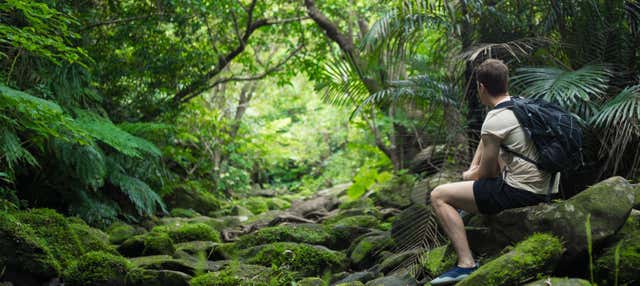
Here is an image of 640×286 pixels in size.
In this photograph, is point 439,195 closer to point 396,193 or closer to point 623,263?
point 623,263

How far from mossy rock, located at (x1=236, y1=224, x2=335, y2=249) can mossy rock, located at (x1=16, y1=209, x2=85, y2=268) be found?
168cm

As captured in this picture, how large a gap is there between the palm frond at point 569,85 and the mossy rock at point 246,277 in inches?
106

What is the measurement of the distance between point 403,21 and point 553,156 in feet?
9.45

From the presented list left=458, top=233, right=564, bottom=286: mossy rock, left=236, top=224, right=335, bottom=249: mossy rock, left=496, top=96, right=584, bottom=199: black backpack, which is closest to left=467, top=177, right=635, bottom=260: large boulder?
left=458, top=233, right=564, bottom=286: mossy rock

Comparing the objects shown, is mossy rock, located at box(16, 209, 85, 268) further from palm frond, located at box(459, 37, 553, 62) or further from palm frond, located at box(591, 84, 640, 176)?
palm frond, located at box(591, 84, 640, 176)

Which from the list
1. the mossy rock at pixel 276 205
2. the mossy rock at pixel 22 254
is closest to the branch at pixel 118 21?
the mossy rock at pixel 22 254

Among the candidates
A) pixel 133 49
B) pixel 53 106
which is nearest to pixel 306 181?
pixel 133 49

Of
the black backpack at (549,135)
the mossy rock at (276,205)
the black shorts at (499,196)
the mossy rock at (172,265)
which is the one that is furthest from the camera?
the mossy rock at (276,205)

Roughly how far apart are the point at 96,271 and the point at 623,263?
3890mm

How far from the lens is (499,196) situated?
3.54m

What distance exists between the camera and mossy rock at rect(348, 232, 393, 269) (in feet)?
17.2

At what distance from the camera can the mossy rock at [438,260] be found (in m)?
4.01

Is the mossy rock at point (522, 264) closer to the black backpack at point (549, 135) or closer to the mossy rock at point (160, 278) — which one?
the black backpack at point (549, 135)

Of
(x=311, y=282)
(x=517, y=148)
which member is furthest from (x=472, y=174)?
(x=311, y=282)
